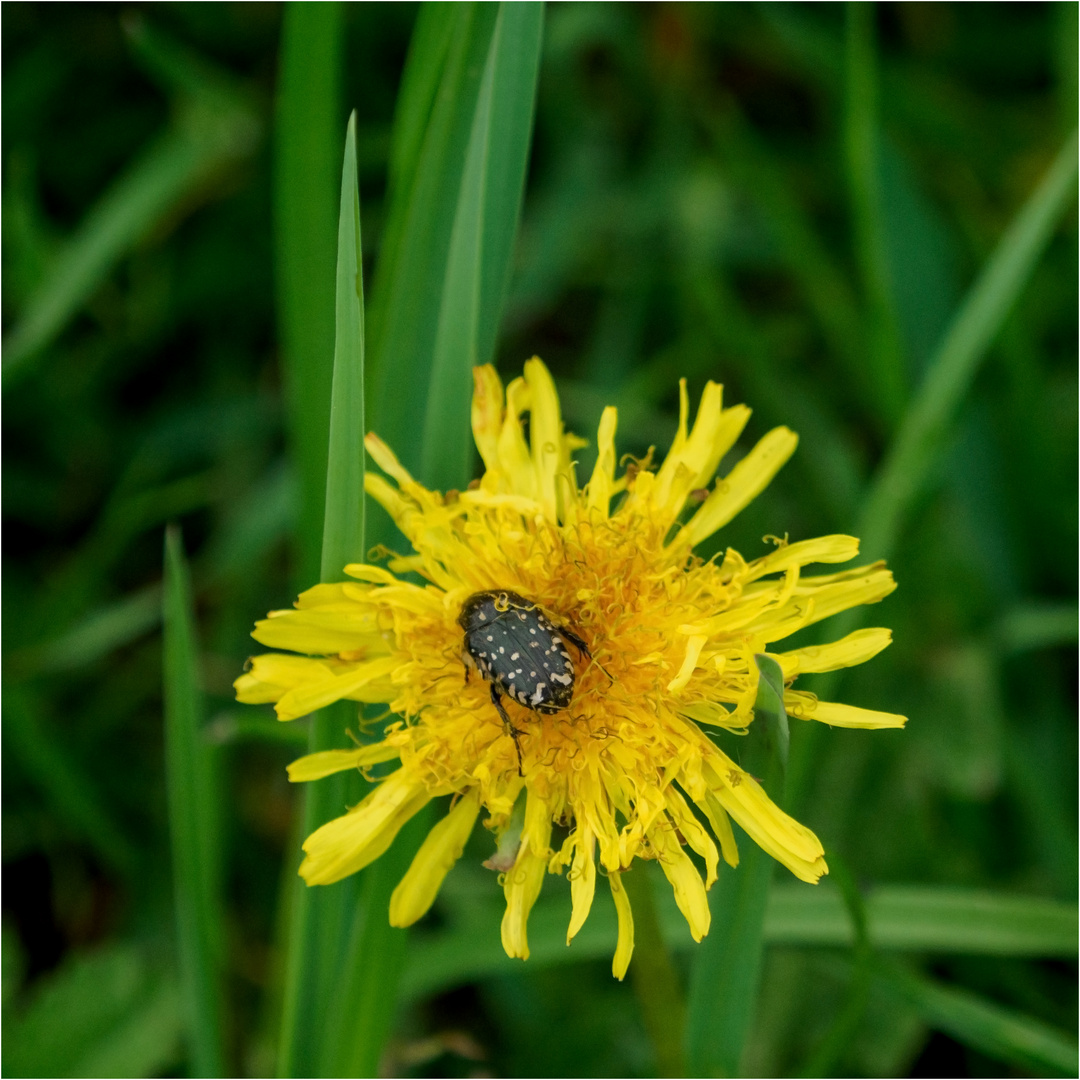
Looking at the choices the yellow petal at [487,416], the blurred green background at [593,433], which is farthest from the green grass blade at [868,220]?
the yellow petal at [487,416]

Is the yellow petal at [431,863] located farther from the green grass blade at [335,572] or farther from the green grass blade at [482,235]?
the green grass blade at [482,235]

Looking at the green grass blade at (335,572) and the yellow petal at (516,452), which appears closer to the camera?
the green grass blade at (335,572)

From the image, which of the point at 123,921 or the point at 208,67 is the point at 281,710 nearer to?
the point at 123,921

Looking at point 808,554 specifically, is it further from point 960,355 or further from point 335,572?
point 960,355

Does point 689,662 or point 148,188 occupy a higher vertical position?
point 148,188

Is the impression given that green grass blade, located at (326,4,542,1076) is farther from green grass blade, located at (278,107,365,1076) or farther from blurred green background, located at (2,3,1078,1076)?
blurred green background, located at (2,3,1078,1076)

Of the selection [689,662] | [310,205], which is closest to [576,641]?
[689,662]
